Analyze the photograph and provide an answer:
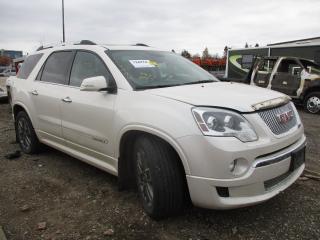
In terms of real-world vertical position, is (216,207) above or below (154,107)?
below

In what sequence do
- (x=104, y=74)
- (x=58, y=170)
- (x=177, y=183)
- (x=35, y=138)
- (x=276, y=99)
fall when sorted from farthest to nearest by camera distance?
(x=35, y=138), (x=58, y=170), (x=104, y=74), (x=276, y=99), (x=177, y=183)

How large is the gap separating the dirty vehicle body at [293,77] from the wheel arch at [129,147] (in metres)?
8.17

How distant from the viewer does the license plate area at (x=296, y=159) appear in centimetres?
318

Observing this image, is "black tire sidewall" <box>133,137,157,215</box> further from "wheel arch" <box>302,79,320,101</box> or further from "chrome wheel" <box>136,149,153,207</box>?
"wheel arch" <box>302,79,320,101</box>

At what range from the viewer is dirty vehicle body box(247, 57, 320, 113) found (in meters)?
10.5

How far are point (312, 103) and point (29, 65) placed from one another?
7.95 m

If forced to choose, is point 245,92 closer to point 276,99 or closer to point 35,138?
point 276,99

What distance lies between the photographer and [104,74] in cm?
392

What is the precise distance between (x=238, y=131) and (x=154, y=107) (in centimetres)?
76

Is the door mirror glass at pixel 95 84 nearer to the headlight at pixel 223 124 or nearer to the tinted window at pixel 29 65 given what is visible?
the headlight at pixel 223 124

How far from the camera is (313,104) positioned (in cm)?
1040

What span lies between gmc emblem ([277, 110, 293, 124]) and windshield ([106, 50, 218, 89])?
3.46 ft

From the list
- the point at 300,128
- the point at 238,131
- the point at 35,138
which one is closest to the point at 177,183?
the point at 238,131

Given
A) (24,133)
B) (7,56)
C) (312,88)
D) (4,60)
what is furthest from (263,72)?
(7,56)
